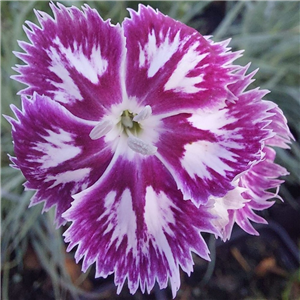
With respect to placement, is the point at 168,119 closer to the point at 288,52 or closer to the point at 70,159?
the point at 70,159

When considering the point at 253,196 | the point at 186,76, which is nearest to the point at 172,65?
the point at 186,76

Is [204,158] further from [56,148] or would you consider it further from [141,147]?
[56,148]

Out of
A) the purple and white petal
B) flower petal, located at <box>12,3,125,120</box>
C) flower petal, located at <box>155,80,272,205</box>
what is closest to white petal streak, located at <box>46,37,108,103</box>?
flower petal, located at <box>12,3,125,120</box>

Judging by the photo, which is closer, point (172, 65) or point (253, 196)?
point (172, 65)

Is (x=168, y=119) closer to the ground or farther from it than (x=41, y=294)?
Result: farther from it

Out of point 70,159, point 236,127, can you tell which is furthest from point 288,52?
point 70,159

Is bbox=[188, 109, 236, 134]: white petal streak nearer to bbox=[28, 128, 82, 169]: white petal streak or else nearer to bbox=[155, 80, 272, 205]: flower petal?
bbox=[155, 80, 272, 205]: flower petal
